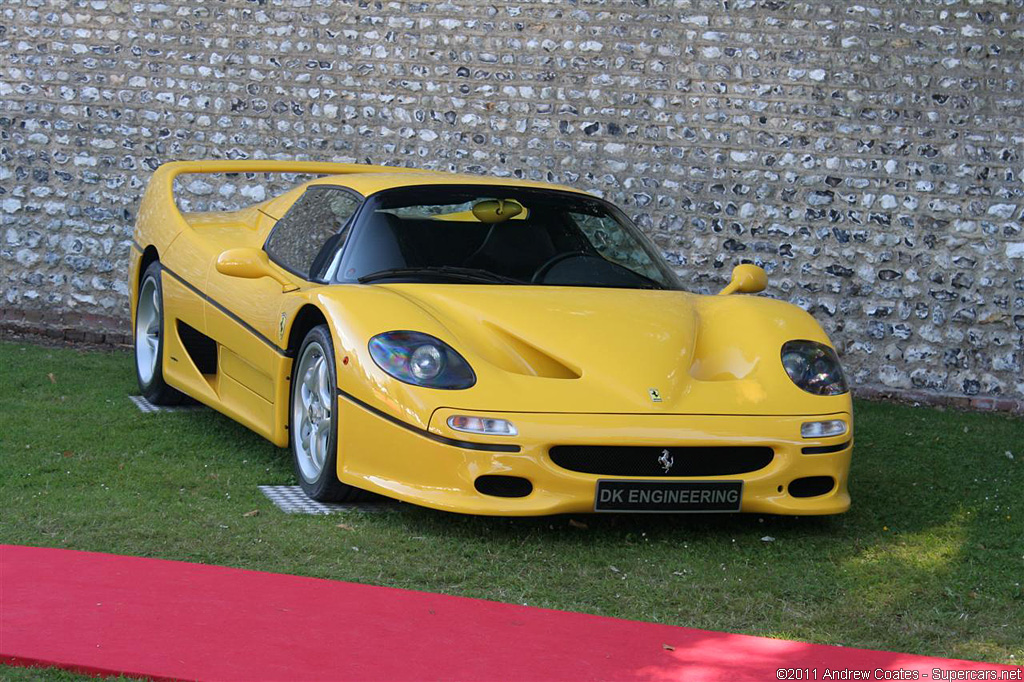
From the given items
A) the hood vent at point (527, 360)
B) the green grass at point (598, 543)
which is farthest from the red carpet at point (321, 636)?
the hood vent at point (527, 360)

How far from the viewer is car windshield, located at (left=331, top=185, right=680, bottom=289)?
5.67 m

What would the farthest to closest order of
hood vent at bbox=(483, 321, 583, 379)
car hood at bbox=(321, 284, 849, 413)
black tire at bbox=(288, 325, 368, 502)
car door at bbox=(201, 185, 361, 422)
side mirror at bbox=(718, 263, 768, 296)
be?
1. side mirror at bbox=(718, 263, 768, 296)
2. car door at bbox=(201, 185, 361, 422)
3. black tire at bbox=(288, 325, 368, 502)
4. hood vent at bbox=(483, 321, 583, 379)
5. car hood at bbox=(321, 284, 849, 413)

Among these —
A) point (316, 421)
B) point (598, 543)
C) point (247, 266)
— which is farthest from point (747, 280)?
point (247, 266)

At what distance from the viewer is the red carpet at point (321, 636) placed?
11.0 feet

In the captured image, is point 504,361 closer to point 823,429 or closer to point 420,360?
point 420,360

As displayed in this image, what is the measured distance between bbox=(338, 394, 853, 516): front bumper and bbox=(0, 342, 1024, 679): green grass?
166mm

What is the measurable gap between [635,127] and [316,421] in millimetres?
5264

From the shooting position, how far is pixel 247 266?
5.75m

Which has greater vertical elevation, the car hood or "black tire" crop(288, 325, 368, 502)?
the car hood

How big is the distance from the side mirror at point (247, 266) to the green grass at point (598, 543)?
83 cm

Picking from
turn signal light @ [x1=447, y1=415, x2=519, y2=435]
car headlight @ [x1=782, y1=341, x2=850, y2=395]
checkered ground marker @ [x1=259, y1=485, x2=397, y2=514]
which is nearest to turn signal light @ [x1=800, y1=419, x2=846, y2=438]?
car headlight @ [x1=782, y1=341, x2=850, y2=395]

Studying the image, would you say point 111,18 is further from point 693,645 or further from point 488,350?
point 693,645

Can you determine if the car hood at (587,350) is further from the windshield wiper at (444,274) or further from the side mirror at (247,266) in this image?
the side mirror at (247,266)

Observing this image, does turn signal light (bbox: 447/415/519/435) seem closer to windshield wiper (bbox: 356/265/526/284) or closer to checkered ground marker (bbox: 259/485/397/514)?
checkered ground marker (bbox: 259/485/397/514)
